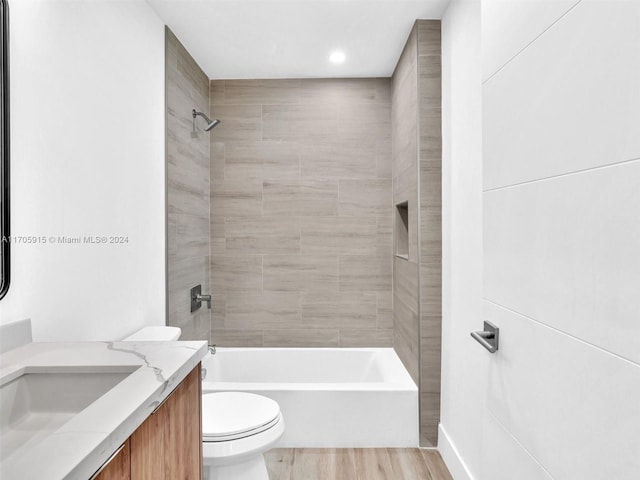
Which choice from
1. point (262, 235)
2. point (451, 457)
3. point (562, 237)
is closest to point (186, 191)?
point (262, 235)

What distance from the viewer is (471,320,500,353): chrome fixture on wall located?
116 centimetres

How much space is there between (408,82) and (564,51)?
186 cm

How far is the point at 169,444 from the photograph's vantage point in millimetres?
992

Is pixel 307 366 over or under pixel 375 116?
under

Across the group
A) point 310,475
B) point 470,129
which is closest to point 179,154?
point 470,129

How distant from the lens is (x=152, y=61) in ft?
7.39

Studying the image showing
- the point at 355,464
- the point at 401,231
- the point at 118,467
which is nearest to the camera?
the point at 118,467

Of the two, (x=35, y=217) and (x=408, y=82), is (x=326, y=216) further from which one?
(x=35, y=217)

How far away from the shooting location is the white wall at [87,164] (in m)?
1.32

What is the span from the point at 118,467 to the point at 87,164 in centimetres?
130

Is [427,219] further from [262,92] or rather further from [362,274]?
[262,92]

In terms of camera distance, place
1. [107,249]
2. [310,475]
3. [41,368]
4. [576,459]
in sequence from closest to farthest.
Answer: [576,459] → [41,368] → [107,249] → [310,475]

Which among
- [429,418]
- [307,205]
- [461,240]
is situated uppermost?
[307,205]

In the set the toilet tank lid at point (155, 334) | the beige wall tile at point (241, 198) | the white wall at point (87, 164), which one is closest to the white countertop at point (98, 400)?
the white wall at point (87, 164)
